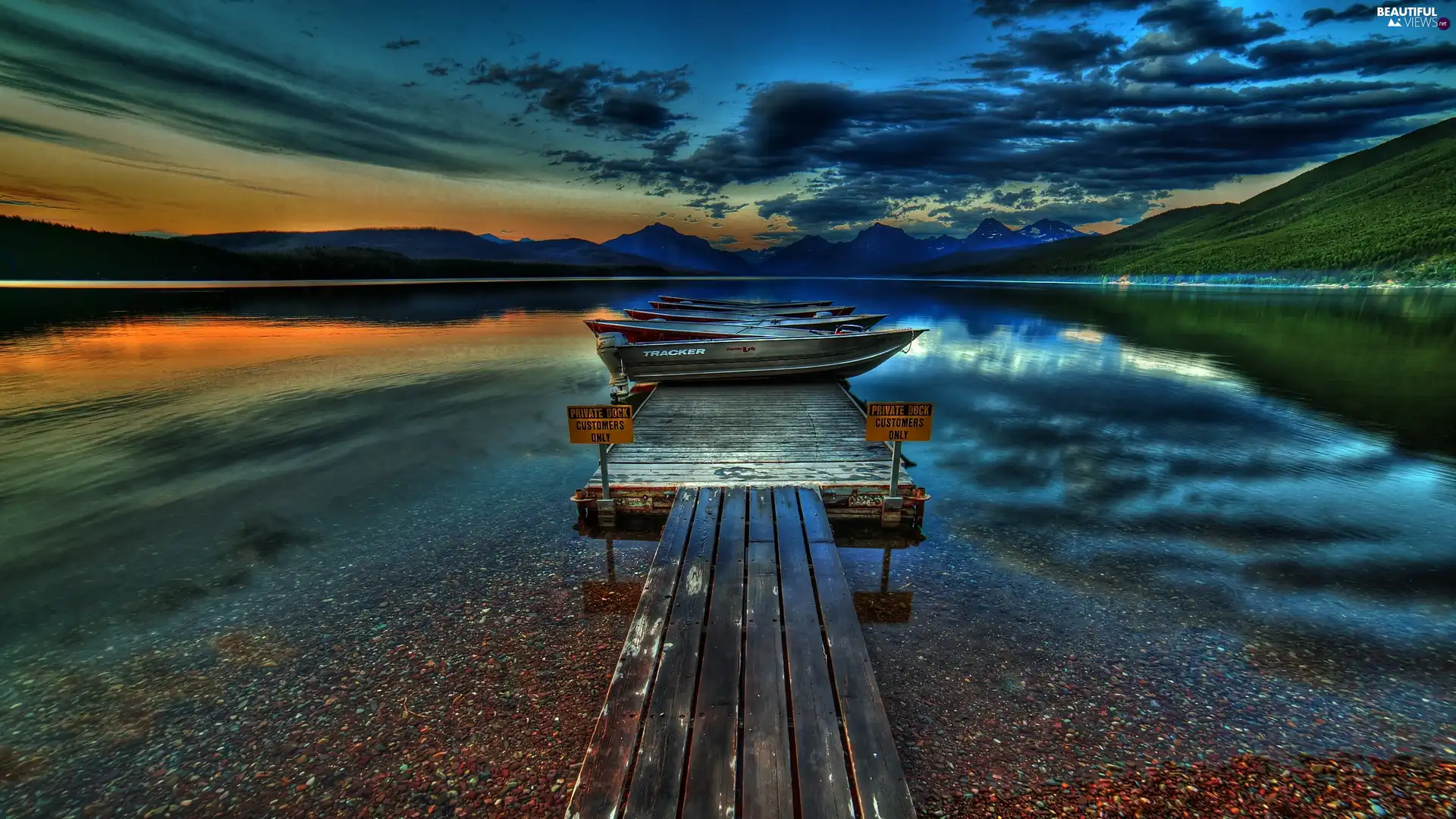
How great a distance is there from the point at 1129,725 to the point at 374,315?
65.3m

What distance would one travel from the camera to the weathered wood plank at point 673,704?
153 inches

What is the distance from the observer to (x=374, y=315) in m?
55.2

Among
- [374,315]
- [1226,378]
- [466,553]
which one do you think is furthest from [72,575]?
[374,315]

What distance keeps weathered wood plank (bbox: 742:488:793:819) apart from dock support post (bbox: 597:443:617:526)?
11.9ft

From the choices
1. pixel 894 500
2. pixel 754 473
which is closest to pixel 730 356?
pixel 754 473

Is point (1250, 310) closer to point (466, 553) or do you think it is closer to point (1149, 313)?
point (1149, 313)

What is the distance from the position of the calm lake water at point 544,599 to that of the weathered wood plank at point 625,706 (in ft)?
3.30

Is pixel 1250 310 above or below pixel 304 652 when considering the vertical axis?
above

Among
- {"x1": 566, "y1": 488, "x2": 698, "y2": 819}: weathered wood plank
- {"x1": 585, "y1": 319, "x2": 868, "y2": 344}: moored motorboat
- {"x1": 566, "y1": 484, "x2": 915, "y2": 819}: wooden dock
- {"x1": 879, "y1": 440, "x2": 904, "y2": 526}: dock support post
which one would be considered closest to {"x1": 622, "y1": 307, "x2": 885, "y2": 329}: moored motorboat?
{"x1": 585, "y1": 319, "x2": 868, "y2": 344}: moored motorboat

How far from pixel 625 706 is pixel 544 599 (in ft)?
12.0

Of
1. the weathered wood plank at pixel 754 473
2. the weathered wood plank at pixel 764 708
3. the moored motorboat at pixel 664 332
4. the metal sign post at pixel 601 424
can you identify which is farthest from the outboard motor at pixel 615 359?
the weathered wood plank at pixel 764 708

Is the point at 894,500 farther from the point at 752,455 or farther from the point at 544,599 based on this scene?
the point at 544,599

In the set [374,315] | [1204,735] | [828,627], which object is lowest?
[1204,735]

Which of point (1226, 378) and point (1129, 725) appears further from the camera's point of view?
point (1226, 378)
